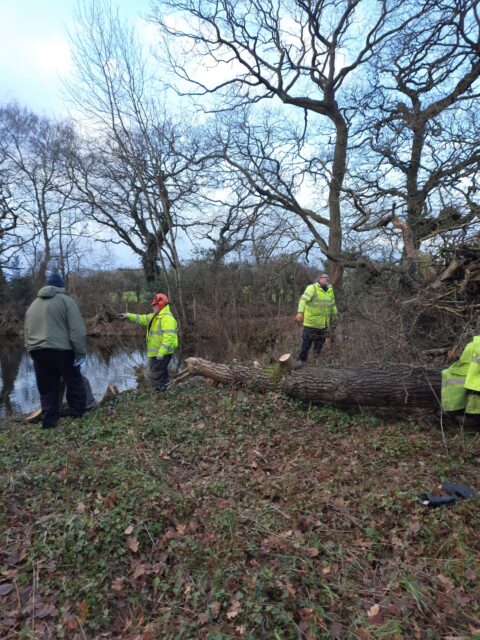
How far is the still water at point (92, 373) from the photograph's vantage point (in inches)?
Answer: 404

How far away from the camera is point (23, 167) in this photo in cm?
2639

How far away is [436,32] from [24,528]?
1496 centimetres

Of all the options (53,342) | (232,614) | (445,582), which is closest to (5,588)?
(232,614)

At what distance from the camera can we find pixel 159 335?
269 inches

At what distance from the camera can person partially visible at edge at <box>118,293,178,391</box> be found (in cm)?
666

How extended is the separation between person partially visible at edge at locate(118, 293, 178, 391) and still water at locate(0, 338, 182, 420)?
10.3 ft

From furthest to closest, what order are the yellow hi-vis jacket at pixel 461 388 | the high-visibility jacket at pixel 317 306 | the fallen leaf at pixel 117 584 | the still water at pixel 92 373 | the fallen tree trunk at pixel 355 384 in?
the still water at pixel 92 373
the high-visibility jacket at pixel 317 306
the fallen tree trunk at pixel 355 384
the yellow hi-vis jacket at pixel 461 388
the fallen leaf at pixel 117 584

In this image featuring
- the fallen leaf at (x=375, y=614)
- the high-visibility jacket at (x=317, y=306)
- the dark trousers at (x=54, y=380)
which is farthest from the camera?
the high-visibility jacket at (x=317, y=306)

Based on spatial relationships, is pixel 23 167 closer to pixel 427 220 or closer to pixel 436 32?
pixel 436 32

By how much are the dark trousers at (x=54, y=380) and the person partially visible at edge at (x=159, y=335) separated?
4.27 ft

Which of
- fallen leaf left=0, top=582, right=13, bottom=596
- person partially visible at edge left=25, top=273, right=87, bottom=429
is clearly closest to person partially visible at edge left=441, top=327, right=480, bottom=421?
fallen leaf left=0, top=582, right=13, bottom=596

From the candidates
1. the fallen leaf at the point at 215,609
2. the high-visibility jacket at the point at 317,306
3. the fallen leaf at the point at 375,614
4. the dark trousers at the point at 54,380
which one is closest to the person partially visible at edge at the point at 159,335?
the dark trousers at the point at 54,380

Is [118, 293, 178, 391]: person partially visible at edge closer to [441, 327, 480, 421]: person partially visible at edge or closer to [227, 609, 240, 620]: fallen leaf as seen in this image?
[441, 327, 480, 421]: person partially visible at edge

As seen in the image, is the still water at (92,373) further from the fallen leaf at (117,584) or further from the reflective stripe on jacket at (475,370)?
the reflective stripe on jacket at (475,370)
